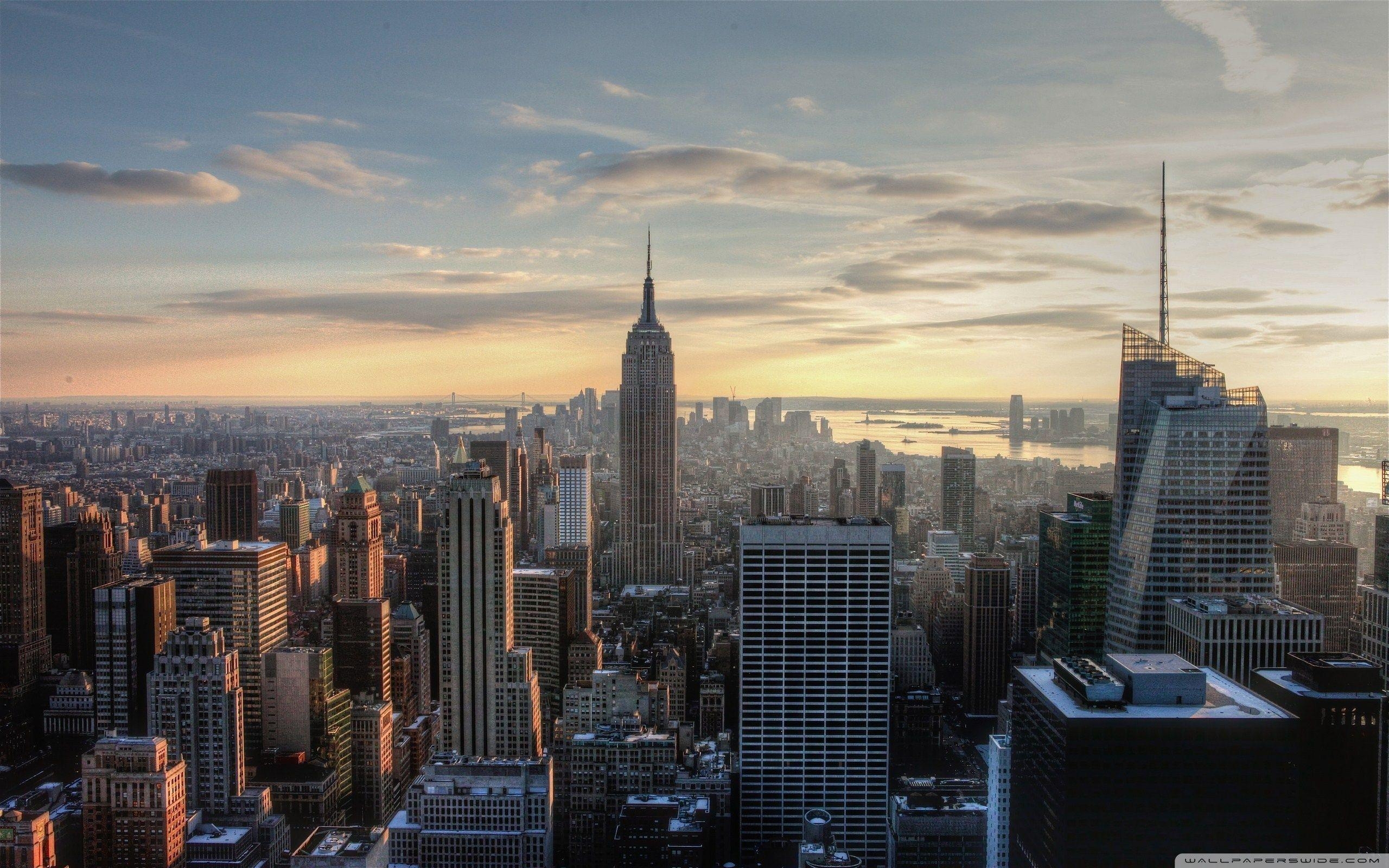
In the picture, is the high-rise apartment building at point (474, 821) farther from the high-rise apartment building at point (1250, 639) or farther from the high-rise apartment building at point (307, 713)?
the high-rise apartment building at point (1250, 639)

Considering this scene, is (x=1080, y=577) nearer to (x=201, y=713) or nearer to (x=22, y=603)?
(x=201, y=713)

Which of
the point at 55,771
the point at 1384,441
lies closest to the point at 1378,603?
the point at 1384,441

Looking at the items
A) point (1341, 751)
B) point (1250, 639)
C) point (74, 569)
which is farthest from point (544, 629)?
point (1341, 751)

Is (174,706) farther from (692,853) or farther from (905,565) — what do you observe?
(905,565)

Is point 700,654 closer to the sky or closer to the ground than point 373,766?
closer to the sky

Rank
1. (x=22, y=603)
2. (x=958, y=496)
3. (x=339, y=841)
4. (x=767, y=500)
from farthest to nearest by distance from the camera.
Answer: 1. (x=958, y=496)
2. (x=767, y=500)
3. (x=22, y=603)
4. (x=339, y=841)

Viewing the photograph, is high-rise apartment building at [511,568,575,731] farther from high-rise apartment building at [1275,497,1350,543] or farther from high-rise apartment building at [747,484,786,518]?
high-rise apartment building at [1275,497,1350,543]

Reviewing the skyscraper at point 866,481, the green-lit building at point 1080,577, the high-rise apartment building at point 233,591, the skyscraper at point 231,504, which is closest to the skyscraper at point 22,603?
the high-rise apartment building at point 233,591
